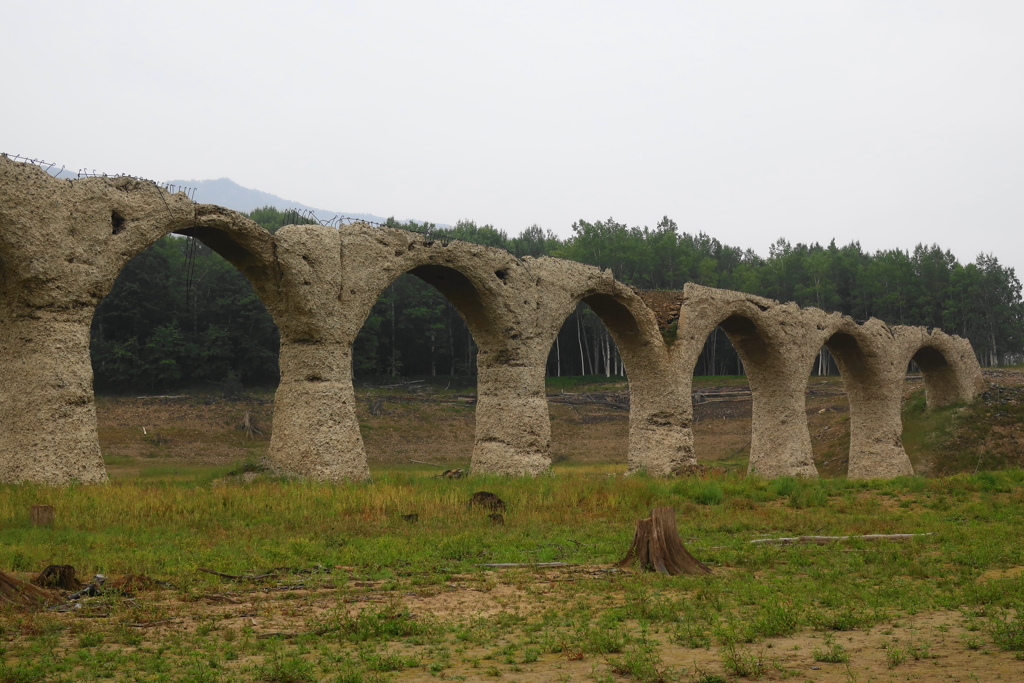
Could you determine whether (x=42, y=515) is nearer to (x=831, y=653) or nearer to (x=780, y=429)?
(x=831, y=653)

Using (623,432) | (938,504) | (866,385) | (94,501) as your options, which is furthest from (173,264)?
(938,504)

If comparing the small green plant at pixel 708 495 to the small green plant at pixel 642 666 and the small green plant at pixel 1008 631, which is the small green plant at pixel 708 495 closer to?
the small green plant at pixel 1008 631

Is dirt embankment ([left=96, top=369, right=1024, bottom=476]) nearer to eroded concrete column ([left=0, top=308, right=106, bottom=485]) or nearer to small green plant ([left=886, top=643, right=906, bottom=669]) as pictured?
eroded concrete column ([left=0, top=308, right=106, bottom=485])

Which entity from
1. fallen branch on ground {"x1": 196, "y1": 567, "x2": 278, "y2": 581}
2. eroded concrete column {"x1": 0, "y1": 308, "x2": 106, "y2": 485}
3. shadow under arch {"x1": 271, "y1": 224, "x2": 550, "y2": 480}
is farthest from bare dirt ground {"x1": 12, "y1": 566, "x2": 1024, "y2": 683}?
shadow under arch {"x1": 271, "y1": 224, "x2": 550, "y2": 480}

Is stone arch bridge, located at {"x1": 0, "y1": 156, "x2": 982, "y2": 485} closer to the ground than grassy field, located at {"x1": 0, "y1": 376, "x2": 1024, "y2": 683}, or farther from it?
farther from it

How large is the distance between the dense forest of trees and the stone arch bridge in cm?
1435

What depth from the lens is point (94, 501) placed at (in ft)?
30.9

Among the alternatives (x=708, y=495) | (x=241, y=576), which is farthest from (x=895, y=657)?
(x=708, y=495)

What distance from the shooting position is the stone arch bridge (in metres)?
10.8

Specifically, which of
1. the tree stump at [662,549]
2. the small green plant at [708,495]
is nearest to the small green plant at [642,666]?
the tree stump at [662,549]

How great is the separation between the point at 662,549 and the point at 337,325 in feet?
25.4

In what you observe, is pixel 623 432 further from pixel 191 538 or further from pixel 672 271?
pixel 191 538

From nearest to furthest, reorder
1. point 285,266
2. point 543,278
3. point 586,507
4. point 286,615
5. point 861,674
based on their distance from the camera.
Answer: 1. point 861,674
2. point 286,615
3. point 586,507
4. point 285,266
5. point 543,278

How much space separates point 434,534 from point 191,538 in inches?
90.2
